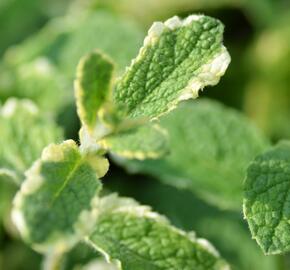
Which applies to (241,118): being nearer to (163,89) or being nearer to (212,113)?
(212,113)

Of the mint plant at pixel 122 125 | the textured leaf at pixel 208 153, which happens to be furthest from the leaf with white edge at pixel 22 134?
the mint plant at pixel 122 125

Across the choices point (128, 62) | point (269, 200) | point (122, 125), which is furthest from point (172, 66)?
point (128, 62)

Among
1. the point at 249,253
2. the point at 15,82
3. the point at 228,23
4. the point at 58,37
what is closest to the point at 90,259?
the point at 249,253

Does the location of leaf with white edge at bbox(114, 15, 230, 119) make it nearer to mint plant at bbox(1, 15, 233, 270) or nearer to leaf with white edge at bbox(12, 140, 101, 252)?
mint plant at bbox(1, 15, 233, 270)

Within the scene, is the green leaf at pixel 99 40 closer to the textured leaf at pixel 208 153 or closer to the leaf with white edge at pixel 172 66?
the textured leaf at pixel 208 153

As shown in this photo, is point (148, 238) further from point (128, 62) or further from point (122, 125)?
point (128, 62)
